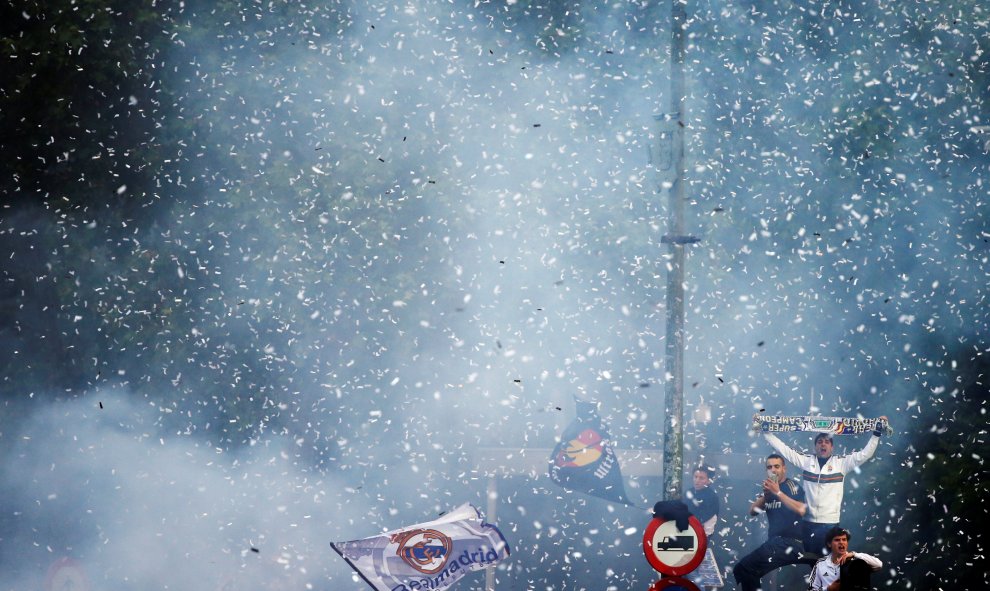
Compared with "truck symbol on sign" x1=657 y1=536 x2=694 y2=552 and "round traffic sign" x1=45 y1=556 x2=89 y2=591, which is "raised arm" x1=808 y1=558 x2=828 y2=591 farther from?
"round traffic sign" x1=45 y1=556 x2=89 y2=591

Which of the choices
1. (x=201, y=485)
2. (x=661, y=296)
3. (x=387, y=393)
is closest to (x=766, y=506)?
(x=661, y=296)

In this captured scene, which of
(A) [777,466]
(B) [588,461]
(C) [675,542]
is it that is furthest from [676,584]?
(B) [588,461]

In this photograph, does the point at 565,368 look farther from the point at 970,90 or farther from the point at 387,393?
the point at 970,90

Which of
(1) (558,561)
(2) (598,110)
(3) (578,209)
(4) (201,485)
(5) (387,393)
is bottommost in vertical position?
(1) (558,561)

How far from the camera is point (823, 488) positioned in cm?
1015

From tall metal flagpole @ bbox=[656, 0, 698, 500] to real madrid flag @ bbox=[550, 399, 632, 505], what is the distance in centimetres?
168

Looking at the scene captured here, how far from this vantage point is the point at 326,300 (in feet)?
60.8

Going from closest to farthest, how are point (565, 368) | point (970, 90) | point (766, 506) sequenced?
point (766, 506) → point (970, 90) → point (565, 368)

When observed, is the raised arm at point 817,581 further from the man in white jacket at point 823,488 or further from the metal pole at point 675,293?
the metal pole at point 675,293

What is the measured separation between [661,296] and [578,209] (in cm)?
200

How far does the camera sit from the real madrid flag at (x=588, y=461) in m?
11.4

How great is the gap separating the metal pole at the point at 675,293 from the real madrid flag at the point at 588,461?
1.65 m

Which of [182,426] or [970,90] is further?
[182,426]

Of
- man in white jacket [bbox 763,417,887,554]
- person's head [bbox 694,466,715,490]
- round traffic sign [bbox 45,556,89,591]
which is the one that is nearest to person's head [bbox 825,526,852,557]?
man in white jacket [bbox 763,417,887,554]
